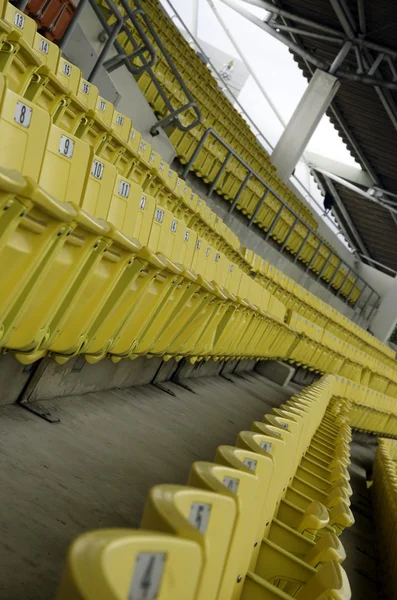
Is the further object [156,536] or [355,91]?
[355,91]

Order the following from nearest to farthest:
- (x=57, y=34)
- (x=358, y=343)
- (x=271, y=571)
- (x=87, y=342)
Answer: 1. (x=271, y=571)
2. (x=87, y=342)
3. (x=57, y=34)
4. (x=358, y=343)

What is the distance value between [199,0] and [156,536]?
12.1 metres

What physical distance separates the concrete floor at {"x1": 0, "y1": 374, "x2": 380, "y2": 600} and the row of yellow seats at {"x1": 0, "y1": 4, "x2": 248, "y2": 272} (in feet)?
1.47

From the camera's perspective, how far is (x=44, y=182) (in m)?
1.45

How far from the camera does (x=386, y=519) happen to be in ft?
8.48

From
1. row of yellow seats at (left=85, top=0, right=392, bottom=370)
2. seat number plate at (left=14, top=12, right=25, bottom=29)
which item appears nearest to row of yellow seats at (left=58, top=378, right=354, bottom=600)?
seat number plate at (left=14, top=12, right=25, bottom=29)

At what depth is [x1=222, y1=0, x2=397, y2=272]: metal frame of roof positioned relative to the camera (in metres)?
8.08

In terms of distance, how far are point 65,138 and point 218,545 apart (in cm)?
105

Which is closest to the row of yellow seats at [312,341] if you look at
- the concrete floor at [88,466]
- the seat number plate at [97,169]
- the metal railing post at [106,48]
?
the metal railing post at [106,48]

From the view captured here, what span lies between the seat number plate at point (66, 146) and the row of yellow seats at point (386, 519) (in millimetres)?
1442

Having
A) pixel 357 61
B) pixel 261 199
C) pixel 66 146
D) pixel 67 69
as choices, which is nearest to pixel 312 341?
pixel 261 199

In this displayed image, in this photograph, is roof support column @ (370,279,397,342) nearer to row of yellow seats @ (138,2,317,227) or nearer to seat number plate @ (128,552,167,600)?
row of yellow seats @ (138,2,317,227)

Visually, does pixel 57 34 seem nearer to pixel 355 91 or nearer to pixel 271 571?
pixel 271 571

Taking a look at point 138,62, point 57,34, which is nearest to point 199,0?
point 138,62
